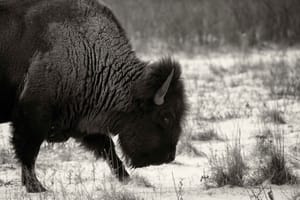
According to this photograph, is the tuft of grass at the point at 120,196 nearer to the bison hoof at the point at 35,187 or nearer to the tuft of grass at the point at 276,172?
the bison hoof at the point at 35,187

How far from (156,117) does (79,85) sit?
2.51 feet

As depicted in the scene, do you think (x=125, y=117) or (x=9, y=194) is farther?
(x=125, y=117)

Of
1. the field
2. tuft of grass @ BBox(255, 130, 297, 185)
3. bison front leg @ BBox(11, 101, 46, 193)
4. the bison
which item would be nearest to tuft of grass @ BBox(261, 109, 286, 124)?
the field

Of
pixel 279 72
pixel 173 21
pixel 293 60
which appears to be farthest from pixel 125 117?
pixel 173 21

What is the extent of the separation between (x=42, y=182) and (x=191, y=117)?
2.97 m

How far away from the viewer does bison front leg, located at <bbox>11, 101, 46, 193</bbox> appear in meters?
5.87

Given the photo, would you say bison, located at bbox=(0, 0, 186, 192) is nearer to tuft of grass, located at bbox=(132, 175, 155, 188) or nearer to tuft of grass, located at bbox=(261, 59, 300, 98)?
tuft of grass, located at bbox=(132, 175, 155, 188)

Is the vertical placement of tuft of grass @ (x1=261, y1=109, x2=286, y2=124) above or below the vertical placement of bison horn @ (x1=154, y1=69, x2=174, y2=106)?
below

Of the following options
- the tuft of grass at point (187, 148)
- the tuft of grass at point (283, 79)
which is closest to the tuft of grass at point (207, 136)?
the tuft of grass at point (187, 148)

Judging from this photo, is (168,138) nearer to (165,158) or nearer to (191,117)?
(165,158)

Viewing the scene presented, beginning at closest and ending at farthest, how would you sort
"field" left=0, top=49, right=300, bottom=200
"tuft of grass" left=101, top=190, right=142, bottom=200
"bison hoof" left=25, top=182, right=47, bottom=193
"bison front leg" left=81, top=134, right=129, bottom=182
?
"tuft of grass" left=101, top=190, right=142, bottom=200, "field" left=0, top=49, right=300, bottom=200, "bison hoof" left=25, top=182, right=47, bottom=193, "bison front leg" left=81, top=134, right=129, bottom=182

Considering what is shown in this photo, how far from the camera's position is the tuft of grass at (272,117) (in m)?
8.06

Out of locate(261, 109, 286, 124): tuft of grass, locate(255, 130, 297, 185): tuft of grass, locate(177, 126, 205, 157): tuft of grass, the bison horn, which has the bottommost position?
locate(177, 126, 205, 157): tuft of grass

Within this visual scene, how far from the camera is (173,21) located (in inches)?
626
